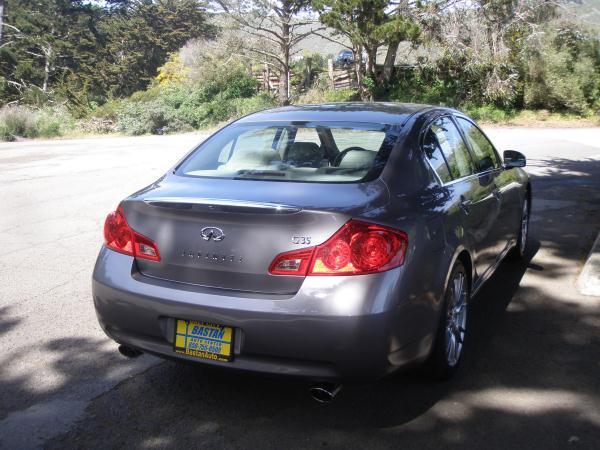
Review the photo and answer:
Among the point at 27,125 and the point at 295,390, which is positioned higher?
the point at 295,390

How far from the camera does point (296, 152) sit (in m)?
4.07

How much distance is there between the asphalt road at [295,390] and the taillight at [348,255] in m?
0.55

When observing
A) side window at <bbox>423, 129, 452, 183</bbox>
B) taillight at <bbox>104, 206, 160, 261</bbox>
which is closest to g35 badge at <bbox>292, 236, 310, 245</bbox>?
taillight at <bbox>104, 206, 160, 261</bbox>

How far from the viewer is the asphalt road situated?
3068 mm

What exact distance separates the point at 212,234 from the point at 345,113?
161 cm

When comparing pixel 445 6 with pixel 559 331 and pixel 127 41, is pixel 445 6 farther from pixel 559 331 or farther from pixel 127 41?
pixel 127 41

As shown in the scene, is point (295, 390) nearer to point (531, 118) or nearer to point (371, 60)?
point (531, 118)

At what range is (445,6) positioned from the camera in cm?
2809

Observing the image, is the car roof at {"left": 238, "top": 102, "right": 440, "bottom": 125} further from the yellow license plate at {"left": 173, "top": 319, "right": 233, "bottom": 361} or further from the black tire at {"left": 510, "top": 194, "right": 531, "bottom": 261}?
the black tire at {"left": 510, "top": 194, "right": 531, "bottom": 261}

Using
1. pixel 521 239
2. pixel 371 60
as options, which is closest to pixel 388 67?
pixel 371 60

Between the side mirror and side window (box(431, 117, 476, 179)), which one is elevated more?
side window (box(431, 117, 476, 179))

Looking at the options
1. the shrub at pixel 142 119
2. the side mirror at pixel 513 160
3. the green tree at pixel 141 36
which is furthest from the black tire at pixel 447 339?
the green tree at pixel 141 36

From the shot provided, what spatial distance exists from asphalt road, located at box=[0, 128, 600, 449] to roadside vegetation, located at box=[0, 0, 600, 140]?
2237 cm

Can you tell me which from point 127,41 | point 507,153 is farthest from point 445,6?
point 127,41
